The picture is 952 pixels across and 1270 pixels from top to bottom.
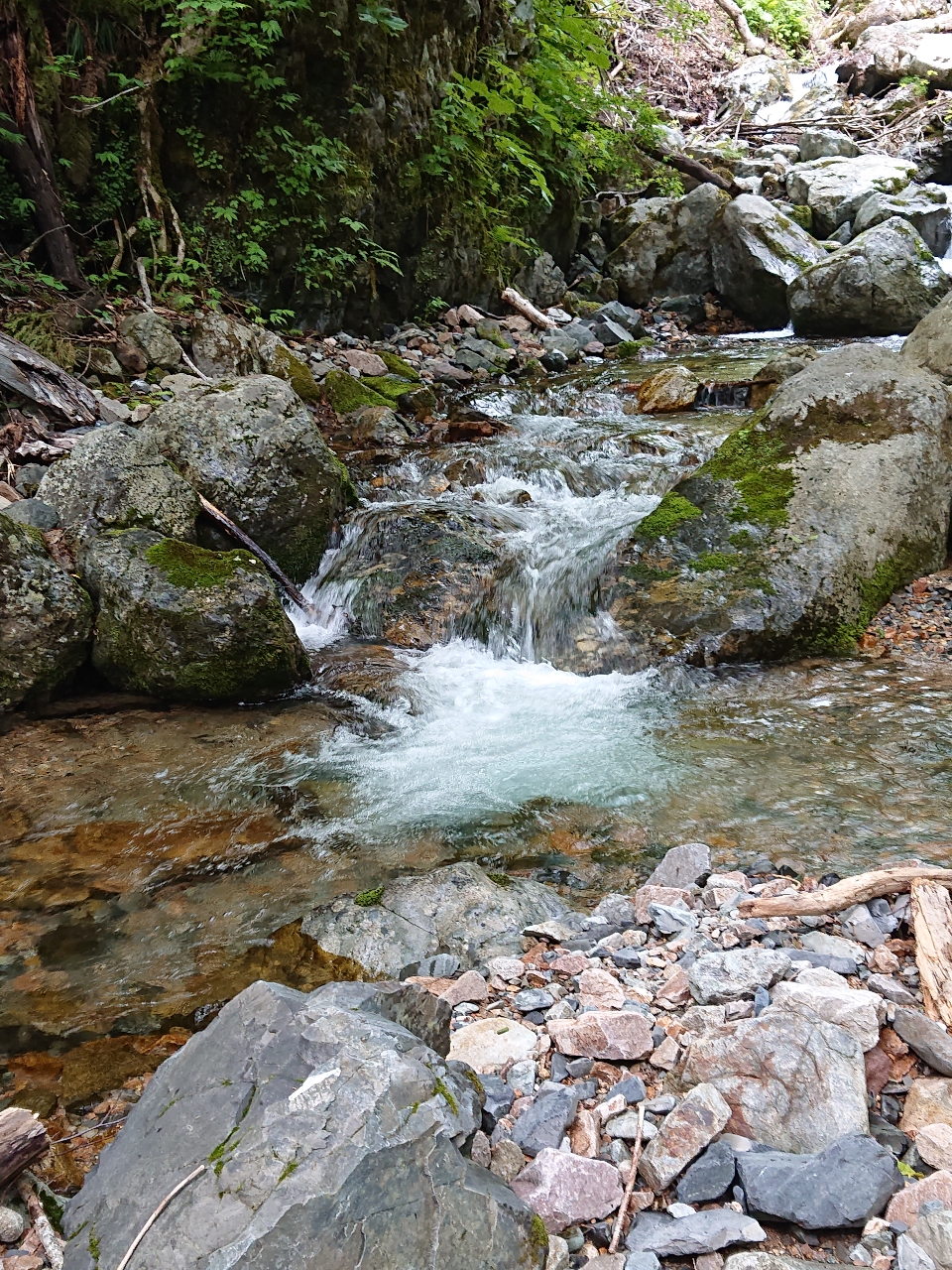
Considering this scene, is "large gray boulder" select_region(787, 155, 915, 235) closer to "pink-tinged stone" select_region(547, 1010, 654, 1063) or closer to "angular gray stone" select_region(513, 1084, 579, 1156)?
"pink-tinged stone" select_region(547, 1010, 654, 1063)

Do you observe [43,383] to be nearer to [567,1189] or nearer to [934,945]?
[567,1189]

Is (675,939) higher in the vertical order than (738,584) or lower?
lower

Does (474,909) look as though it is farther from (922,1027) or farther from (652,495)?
(652,495)

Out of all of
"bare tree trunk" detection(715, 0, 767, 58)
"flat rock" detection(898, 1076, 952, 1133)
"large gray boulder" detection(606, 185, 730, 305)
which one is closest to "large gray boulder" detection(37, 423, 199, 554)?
"flat rock" detection(898, 1076, 952, 1133)

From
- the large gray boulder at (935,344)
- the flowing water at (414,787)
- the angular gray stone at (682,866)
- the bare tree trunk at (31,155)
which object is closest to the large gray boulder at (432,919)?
the flowing water at (414,787)

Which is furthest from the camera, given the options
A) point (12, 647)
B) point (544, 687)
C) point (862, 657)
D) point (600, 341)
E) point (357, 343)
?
point (600, 341)

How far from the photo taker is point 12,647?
4.42m

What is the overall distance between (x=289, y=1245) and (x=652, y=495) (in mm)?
6832

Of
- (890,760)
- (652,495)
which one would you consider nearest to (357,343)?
(652,495)

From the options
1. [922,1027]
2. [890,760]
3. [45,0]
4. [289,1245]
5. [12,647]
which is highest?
[45,0]

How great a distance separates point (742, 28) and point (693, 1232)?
104ft

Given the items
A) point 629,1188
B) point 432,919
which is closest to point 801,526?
point 432,919

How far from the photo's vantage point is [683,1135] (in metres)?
1.58

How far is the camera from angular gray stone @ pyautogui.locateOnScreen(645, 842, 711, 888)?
2913mm
